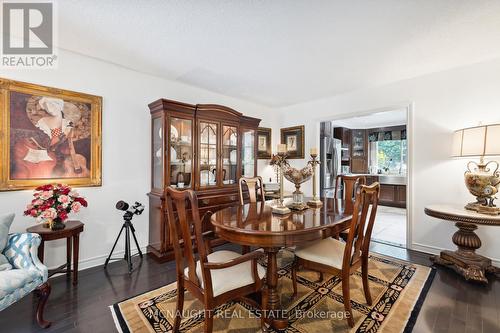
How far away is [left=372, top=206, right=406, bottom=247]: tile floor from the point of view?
3.64 metres

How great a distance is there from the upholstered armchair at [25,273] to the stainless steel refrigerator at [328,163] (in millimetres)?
4543

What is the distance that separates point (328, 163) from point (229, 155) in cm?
293

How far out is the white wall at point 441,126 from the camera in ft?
8.85

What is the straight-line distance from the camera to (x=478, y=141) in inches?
95.0

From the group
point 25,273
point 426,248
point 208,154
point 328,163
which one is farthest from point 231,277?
point 328,163

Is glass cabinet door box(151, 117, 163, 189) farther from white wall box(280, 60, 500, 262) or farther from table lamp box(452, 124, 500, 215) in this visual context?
table lamp box(452, 124, 500, 215)

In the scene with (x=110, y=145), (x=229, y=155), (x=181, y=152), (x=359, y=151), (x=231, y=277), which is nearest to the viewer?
(x=231, y=277)

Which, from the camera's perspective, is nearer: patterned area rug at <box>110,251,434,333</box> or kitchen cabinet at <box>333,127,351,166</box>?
patterned area rug at <box>110,251,434,333</box>

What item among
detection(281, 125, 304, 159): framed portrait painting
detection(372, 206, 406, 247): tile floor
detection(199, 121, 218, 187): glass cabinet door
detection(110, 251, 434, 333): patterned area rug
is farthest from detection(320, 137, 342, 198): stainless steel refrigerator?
detection(110, 251, 434, 333): patterned area rug

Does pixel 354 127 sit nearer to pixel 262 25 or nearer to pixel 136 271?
pixel 262 25

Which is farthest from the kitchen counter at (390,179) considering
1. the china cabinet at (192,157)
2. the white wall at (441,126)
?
the china cabinet at (192,157)

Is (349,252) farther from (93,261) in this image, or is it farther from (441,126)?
(93,261)

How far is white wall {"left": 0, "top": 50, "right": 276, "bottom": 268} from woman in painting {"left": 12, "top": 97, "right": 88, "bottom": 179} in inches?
8.2

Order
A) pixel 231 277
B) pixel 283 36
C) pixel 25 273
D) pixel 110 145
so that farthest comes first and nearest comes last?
pixel 110 145 → pixel 283 36 → pixel 25 273 → pixel 231 277
